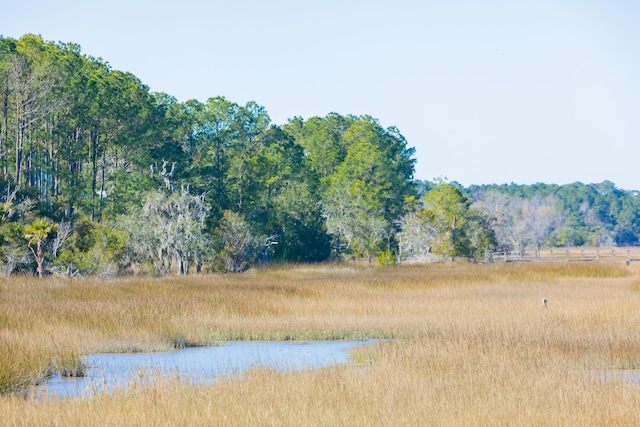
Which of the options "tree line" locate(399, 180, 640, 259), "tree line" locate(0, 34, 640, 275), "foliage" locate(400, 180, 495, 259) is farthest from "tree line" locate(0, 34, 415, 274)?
"tree line" locate(399, 180, 640, 259)

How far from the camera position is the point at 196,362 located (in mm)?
16984

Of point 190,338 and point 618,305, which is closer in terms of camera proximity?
point 190,338

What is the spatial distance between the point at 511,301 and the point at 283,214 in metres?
40.0

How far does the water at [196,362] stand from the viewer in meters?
13.7

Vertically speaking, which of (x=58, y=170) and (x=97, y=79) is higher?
(x=97, y=79)

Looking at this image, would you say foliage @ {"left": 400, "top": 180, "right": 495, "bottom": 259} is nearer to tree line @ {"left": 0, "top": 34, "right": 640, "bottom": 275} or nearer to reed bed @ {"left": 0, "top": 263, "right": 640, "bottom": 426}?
tree line @ {"left": 0, "top": 34, "right": 640, "bottom": 275}

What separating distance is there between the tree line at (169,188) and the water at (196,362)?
2031 centimetres

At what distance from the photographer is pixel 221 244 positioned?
51.6 metres

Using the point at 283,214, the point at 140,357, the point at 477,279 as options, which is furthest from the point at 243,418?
the point at 283,214

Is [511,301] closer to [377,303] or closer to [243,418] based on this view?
[377,303]

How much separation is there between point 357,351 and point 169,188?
→ 41.1 m

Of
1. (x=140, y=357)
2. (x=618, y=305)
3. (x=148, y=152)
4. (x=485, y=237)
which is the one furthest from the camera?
(x=485, y=237)

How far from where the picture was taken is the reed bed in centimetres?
1135

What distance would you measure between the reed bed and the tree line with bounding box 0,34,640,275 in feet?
42.1
